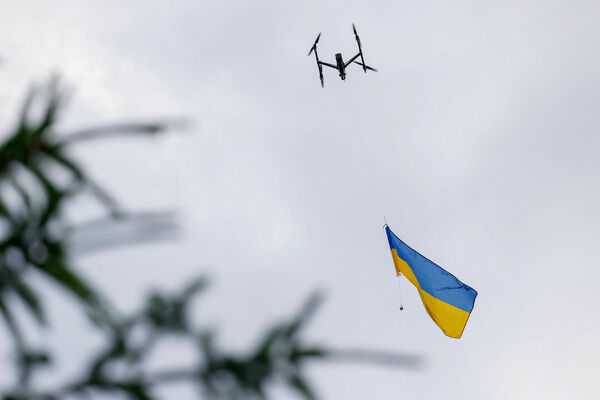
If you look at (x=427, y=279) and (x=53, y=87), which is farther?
(x=427, y=279)

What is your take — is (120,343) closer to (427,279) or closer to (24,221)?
(24,221)

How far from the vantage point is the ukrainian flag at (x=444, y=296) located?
24.5 meters

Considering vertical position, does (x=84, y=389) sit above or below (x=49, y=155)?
below

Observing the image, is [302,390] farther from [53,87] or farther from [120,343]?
[53,87]

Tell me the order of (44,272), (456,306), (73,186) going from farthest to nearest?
(456,306), (73,186), (44,272)

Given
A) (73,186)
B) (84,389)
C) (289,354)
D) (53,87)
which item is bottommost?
(84,389)

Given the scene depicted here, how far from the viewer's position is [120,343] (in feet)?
12.2

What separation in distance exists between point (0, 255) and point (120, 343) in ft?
2.82

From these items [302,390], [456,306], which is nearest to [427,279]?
[456,306]

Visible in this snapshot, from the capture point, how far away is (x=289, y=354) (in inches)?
147

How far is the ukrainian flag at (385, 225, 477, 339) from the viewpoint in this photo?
80.4ft

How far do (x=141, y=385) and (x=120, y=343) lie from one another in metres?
0.28

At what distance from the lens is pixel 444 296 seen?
24625 millimetres

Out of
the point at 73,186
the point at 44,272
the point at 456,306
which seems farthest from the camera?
the point at 456,306
